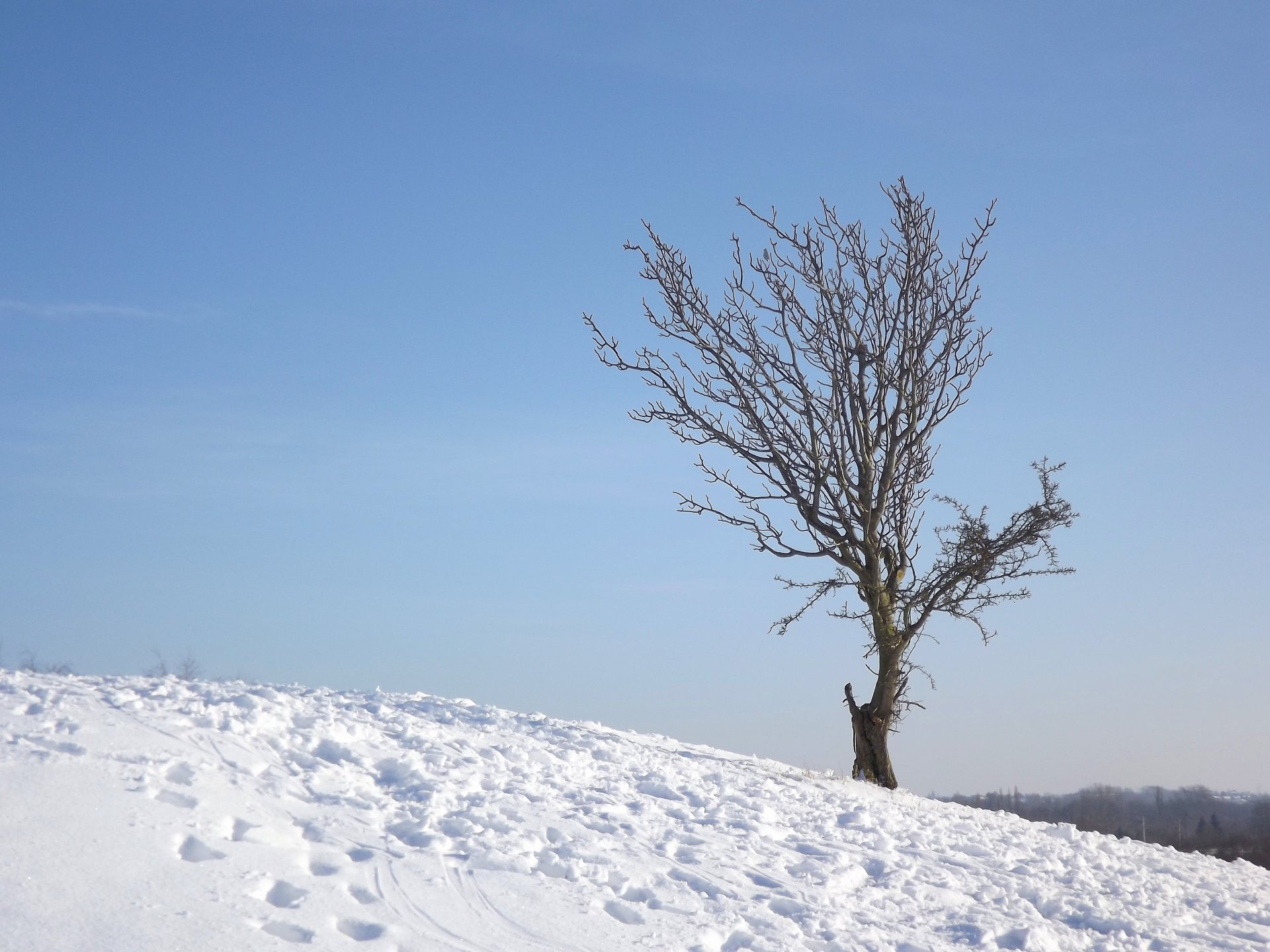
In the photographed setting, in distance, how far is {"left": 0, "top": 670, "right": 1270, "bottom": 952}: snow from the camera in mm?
5098

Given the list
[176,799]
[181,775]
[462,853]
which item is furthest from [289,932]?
[181,775]

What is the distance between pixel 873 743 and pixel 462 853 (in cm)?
812

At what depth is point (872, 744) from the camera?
13.1 metres

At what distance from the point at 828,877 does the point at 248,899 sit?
3.94 metres

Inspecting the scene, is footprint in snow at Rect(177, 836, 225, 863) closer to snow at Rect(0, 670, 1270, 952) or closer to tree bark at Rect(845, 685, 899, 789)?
snow at Rect(0, 670, 1270, 952)

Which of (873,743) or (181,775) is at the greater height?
(873,743)

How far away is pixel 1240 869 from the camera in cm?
1102

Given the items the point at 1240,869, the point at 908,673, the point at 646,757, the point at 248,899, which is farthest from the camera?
the point at 908,673

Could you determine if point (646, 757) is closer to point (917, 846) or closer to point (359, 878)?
point (917, 846)

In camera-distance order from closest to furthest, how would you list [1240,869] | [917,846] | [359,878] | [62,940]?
[62,940], [359,878], [917,846], [1240,869]

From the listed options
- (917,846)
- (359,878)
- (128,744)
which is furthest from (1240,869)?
(128,744)

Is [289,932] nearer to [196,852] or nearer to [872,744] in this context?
[196,852]

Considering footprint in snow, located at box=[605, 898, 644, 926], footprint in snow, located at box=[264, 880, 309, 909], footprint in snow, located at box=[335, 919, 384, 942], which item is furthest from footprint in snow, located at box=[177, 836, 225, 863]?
footprint in snow, located at box=[605, 898, 644, 926]

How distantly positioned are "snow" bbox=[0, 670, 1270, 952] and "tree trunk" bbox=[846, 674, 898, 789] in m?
2.75
